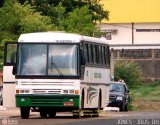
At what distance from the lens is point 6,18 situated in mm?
52562

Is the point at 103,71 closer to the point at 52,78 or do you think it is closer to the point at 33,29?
the point at 52,78

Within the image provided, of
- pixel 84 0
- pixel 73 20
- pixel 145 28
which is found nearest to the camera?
pixel 73 20

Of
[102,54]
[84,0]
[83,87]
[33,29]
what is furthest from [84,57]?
[84,0]

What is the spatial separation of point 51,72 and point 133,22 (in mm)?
68252

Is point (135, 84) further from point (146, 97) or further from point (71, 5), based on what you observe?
point (71, 5)

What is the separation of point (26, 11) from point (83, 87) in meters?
20.8


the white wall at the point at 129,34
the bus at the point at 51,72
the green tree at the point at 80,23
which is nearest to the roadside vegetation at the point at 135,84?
the green tree at the point at 80,23

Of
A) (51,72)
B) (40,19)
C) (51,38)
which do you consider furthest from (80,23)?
(51,72)

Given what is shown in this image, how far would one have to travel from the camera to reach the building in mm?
100312

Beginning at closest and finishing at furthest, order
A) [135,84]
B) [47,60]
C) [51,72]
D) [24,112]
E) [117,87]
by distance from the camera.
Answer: [51,72] < [47,60] < [24,112] < [117,87] < [135,84]

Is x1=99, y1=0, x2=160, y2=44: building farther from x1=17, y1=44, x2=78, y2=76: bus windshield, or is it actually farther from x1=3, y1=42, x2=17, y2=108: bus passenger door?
x1=17, y1=44, x2=78, y2=76: bus windshield

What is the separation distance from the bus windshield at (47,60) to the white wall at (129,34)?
65.9 metres

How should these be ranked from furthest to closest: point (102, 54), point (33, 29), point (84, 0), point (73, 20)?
point (84, 0)
point (73, 20)
point (33, 29)
point (102, 54)

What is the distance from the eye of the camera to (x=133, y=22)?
10075 cm
